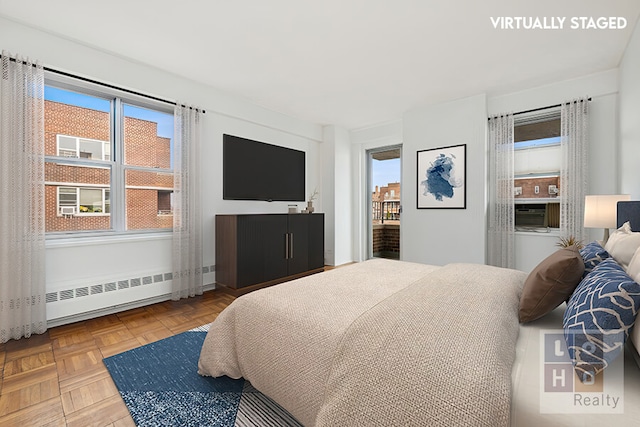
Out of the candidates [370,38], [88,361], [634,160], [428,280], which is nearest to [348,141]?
[370,38]

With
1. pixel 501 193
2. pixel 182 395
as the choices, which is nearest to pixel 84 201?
pixel 182 395

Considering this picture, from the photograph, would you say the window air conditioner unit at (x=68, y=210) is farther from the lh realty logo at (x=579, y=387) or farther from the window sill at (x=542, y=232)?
the window sill at (x=542, y=232)

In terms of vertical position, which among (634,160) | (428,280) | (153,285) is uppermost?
(634,160)

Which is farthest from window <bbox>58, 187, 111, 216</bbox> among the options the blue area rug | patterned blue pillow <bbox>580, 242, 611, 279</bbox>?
patterned blue pillow <bbox>580, 242, 611, 279</bbox>

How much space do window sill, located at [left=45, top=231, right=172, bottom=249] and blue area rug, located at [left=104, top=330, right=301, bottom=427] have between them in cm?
124

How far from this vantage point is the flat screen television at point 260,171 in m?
3.82

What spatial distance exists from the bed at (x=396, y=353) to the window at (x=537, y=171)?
2.53 meters

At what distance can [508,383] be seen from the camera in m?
0.81

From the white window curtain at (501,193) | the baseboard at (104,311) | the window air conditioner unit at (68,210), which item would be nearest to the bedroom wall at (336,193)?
the white window curtain at (501,193)

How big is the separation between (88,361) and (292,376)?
1.69 m

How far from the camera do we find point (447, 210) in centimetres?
413

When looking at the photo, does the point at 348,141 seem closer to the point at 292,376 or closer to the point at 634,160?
the point at 634,160

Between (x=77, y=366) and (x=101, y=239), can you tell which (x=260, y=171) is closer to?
(x=101, y=239)

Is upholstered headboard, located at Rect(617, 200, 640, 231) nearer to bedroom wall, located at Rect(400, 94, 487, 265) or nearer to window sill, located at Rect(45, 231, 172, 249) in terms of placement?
bedroom wall, located at Rect(400, 94, 487, 265)
